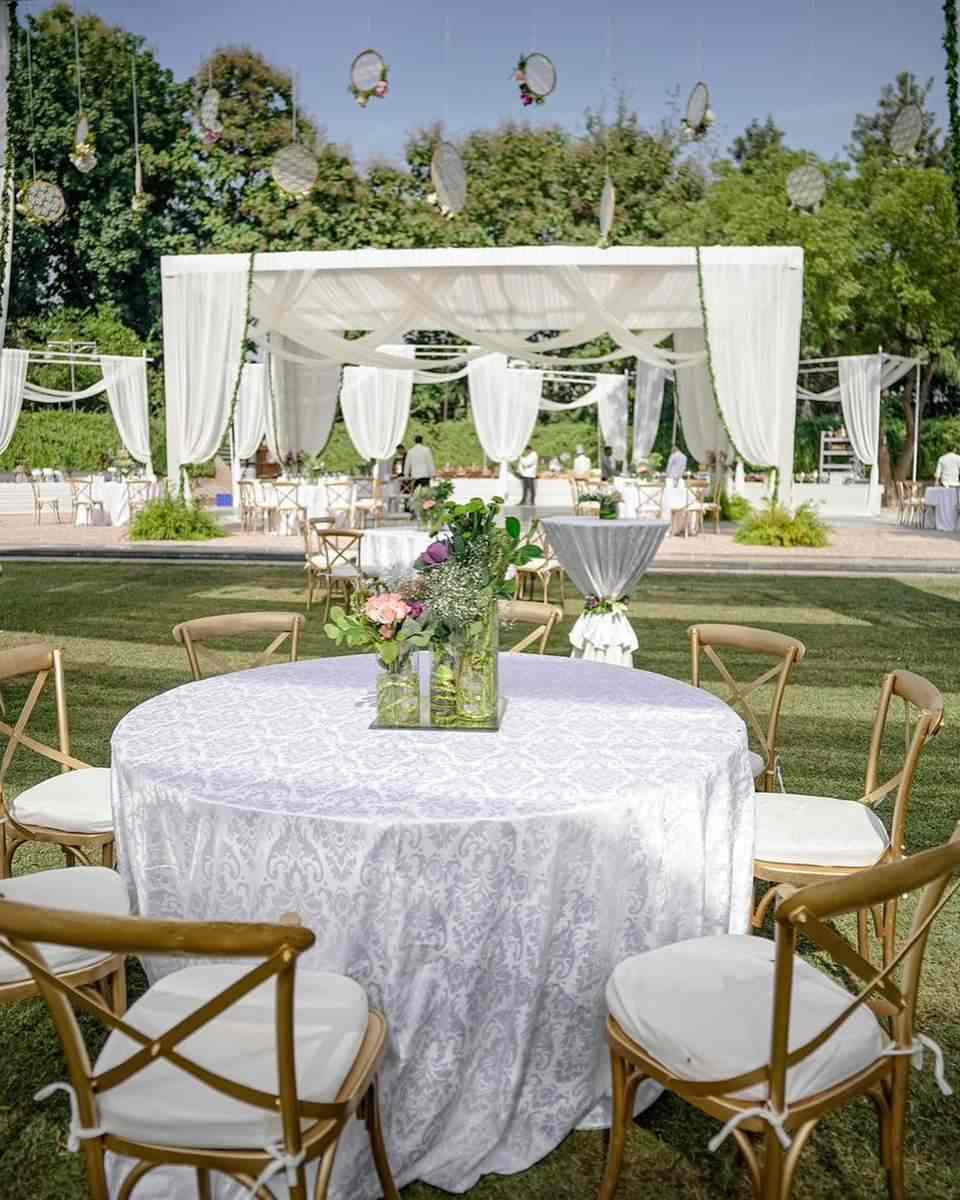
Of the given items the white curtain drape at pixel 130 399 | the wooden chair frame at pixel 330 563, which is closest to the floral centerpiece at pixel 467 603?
the wooden chair frame at pixel 330 563

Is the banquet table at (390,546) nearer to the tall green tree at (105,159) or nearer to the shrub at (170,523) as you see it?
the shrub at (170,523)

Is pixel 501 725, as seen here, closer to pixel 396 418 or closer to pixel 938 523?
pixel 938 523

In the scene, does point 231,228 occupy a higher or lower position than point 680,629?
higher

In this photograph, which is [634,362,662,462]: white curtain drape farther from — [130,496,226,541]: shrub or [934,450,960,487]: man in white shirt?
[130,496,226,541]: shrub

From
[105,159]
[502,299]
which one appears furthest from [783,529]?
[105,159]

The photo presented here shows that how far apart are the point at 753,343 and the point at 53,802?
11.0 m

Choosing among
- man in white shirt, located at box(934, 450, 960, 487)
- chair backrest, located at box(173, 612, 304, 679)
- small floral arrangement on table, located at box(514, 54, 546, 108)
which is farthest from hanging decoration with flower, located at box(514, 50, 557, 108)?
man in white shirt, located at box(934, 450, 960, 487)

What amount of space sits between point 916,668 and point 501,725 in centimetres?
511

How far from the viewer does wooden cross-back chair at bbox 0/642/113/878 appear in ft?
8.88

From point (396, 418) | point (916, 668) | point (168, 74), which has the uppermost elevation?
point (168, 74)

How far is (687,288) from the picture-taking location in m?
13.3

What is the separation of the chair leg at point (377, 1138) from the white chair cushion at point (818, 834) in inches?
45.5

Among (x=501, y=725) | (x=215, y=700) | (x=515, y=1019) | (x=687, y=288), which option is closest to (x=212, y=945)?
(x=515, y=1019)

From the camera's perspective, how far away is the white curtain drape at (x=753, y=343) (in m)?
12.1
